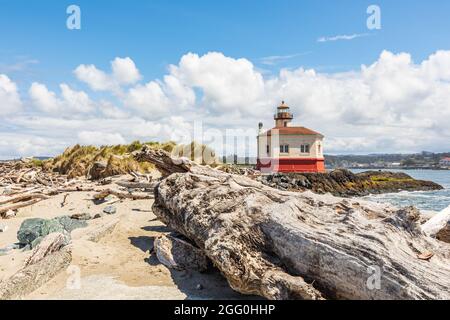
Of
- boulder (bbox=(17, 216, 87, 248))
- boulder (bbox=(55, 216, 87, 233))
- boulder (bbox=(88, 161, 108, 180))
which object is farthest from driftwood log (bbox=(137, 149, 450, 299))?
boulder (bbox=(88, 161, 108, 180))

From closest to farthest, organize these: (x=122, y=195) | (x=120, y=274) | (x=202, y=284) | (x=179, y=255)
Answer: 1. (x=202, y=284)
2. (x=120, y=274)
3. (x=179, y=255)
4. (x=122, y=195)

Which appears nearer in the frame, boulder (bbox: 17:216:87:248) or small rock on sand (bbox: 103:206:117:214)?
boulder (bbox: 17:216:87:248)

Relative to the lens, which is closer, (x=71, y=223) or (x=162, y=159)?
(x=71, y=223)

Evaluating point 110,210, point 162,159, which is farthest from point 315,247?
point 110,210

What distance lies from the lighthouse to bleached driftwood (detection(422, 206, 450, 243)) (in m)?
31.2

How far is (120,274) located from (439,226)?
5.94m

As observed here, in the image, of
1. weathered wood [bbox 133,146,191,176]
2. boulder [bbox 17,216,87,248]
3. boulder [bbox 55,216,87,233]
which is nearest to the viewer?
boulder [bbox 17,216,87,248]

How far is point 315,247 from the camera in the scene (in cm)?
482

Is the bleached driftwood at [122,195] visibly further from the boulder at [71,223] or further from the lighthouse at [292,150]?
the lighthouse at [292,150]

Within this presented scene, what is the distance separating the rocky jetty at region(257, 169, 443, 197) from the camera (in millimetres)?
31203

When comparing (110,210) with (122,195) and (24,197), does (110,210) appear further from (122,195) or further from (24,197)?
(24,197)

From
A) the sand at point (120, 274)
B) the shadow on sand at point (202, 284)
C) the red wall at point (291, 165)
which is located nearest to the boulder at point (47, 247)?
the sand at point (120, 274)

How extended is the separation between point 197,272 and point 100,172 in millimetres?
15094

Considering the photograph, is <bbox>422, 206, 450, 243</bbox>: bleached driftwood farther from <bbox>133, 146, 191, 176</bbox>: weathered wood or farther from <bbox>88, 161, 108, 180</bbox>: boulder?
<bbox>88, 161, 108, 180</bbox>: boulder
